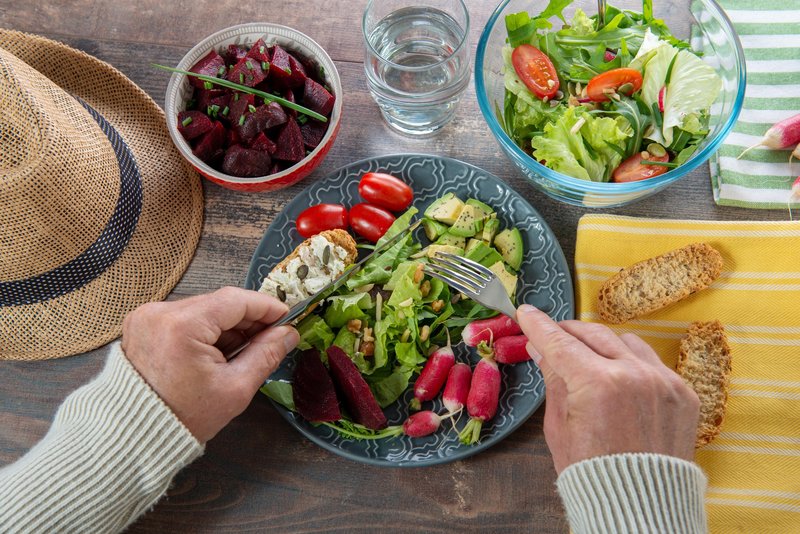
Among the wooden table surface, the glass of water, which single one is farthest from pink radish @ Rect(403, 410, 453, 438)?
the glass of water

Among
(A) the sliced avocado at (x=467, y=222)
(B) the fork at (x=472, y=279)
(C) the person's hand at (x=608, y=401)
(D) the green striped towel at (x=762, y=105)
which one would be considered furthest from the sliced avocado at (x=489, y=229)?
(D) the green striped towel at (x=762, y=105)

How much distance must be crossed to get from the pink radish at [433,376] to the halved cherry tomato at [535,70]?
0.79 m

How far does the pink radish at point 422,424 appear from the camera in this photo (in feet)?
5.72

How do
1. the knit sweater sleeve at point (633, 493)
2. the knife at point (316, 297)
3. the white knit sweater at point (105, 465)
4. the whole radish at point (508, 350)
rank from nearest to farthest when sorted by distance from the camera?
the knit sweater sleeve at point (633, 493) < the white knit sweater at point (105, 465) < the knife at point (316, 297) < the whole radish at point (508, 350)

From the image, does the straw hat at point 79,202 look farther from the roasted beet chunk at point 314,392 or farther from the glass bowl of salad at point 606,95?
the glass bowl of salad at point 606,95

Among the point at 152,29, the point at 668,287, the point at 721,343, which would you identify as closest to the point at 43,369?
the point at 152,29

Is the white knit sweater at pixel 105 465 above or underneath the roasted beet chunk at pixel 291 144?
underneath

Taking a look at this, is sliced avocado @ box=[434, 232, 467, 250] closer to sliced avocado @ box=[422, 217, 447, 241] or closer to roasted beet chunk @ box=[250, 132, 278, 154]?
sliced avocado @ box=[422, 217, 447, 241]

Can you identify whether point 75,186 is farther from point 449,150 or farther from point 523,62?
point 523,62

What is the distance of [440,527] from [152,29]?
1.86 metres

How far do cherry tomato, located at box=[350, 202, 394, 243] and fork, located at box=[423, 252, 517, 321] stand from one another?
0.64ft

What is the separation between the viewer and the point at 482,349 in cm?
177

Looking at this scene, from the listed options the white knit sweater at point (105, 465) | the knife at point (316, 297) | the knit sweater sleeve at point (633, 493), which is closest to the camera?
the knit sweater sleeve at point (633, 493)

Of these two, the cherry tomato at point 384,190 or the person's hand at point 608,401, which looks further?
the cherry tomato at point 384,190
